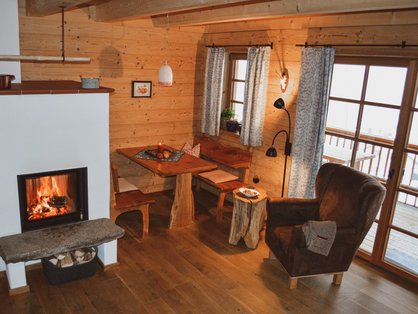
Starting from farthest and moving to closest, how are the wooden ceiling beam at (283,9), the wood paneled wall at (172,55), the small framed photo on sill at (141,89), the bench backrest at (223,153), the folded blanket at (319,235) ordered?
the small framed photo on sill at (141,89)
the bench backrest at (223,153)
the wood paneled wall at (172,55)
the folded blanket at (319,235)
the wooden ceiling beam at (283,9)

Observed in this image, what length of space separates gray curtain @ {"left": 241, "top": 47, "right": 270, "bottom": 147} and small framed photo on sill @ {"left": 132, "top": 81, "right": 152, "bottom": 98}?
138 centimetres

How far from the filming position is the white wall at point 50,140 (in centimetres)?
312

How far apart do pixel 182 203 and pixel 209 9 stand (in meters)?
2.24

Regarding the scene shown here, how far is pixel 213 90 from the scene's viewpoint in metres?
5.37

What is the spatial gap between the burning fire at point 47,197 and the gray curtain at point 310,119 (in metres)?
2.46

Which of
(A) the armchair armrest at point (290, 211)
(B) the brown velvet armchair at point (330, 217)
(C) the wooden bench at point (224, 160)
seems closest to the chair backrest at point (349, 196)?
(B) the brown velvet armchair at point (330, 217)

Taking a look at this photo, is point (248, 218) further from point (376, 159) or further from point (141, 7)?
point (141, 7)

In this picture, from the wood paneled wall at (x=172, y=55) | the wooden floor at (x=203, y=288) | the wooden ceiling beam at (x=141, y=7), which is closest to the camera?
the wooden ceiling beam at (x=141, y=7)

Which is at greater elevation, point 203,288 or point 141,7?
point 141,7

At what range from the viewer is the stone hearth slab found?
303 cm

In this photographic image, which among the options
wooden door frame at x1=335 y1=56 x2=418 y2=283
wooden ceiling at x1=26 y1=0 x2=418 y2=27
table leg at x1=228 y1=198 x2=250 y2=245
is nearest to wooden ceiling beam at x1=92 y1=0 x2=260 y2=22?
wooden ceiling at x1=26 y1=0 x2=418 y2=27

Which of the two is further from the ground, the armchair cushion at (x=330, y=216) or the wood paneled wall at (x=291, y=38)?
the wood paneled wall at (x=291, y=38)

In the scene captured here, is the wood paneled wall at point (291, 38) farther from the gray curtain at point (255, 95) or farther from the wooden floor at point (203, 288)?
the wooden floor at point (203, 288)

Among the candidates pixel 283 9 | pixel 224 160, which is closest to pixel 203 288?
pixel 224 160
